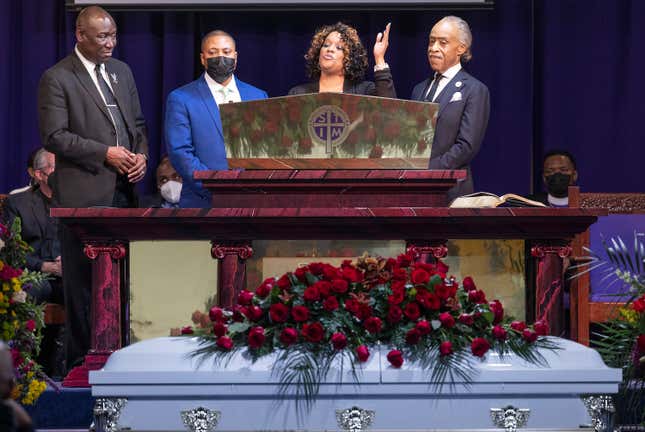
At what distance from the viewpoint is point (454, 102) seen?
599 centimetres

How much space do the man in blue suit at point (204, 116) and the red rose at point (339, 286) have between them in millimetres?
2396

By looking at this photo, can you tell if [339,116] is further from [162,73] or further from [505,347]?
[162,73]

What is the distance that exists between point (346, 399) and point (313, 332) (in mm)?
205

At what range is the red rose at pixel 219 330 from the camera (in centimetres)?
357

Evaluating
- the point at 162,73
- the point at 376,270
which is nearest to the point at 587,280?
the point at 376,270

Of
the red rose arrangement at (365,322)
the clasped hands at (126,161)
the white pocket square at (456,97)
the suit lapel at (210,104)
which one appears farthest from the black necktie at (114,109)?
the red rose arrangement at (365,322)

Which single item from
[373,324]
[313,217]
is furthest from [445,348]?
[313,217]

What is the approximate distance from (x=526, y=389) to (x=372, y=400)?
42 centimetres

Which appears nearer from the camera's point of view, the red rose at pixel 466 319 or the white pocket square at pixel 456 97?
the red rose at pixel 466 319

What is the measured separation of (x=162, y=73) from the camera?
334 inches

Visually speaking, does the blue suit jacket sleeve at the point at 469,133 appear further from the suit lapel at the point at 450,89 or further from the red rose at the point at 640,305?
the red rose at the point at 640,305

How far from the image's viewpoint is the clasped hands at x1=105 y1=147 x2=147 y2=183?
225 inches

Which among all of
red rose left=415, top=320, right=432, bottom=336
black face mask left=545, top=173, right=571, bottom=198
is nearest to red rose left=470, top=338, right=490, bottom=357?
red rose left=415, top=320, right=432, bottom=336

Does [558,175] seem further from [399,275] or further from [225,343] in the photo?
[225,343]
